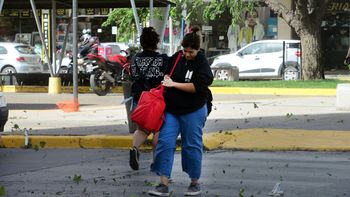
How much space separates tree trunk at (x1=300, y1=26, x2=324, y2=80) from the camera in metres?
24.0

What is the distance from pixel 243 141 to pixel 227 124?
209 cm

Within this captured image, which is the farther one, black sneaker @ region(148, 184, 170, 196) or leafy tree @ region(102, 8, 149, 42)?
leafy tree @ region(102, 8, 149, 42)

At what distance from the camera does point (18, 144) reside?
11891 mm

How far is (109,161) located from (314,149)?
310 centimetres

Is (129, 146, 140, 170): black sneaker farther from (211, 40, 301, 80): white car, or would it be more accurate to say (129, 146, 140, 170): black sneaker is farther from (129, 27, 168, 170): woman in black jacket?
(211, 40, 301, 80): white car

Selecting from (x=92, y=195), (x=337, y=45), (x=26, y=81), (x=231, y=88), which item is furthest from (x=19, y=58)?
(x=92, y=195)

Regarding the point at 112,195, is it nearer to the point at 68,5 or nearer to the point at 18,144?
the point at 18,144

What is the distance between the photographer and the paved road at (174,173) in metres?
8.01

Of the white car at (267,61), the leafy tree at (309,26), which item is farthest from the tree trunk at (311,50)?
the white car at (267,61)

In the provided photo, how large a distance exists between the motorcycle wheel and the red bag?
41.0 feet

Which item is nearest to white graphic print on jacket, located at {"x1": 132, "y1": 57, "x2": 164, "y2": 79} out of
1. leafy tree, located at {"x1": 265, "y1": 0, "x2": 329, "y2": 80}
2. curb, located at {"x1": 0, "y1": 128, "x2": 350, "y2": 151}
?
curb, located at {"x1": 0, "y1": 128, "x2": 350, "y2": 151}

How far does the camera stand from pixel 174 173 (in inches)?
363

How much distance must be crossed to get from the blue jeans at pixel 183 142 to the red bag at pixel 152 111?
91 millimetres

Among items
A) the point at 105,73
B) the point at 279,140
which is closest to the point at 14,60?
the point at 105,73
